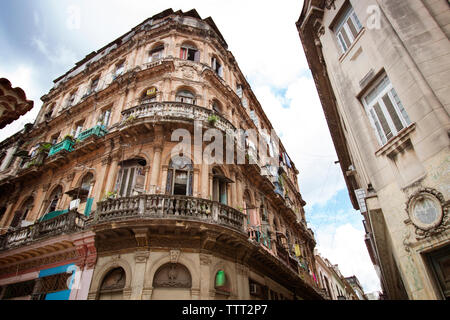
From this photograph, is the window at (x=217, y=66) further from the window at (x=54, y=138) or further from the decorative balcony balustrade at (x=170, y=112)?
the window at (x=54, y=138)

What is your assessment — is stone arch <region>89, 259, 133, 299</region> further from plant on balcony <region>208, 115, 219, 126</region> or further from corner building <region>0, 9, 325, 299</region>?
plant on balcony <region>208, 115, 219, 126</region>

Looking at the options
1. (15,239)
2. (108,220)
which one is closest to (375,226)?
(108,220)

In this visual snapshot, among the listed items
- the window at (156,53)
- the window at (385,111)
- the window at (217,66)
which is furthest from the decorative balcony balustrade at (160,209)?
the window at (217,66)

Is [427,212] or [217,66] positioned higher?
[217,66]

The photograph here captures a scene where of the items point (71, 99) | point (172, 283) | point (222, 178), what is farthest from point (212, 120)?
point (71, 99)

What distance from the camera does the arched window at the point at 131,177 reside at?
11.5 metres

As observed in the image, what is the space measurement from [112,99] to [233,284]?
1294cm

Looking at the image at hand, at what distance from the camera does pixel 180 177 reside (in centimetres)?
1187

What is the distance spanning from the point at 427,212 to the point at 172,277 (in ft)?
25.6

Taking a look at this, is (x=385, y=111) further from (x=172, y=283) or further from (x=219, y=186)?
(x=172, y=283)

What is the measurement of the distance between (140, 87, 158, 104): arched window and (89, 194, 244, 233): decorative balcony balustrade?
6.81 meters

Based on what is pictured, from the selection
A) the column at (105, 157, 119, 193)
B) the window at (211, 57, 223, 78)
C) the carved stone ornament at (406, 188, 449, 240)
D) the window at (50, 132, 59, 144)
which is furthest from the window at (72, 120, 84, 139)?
the carved stone ornament at (406, 188, 449, 240)

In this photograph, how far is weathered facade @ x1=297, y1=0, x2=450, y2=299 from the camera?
4926 mm
